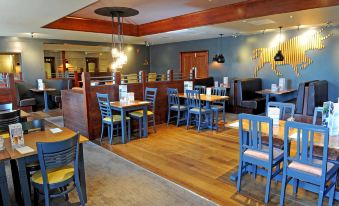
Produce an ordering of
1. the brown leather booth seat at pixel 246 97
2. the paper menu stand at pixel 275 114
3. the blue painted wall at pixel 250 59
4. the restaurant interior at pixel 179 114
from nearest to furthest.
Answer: the restaurant interior at pixel 179 114
the paper menu stand at pixel 275 114
the blue painted wall at pixel 250 59
the brown leather booth seat at pixel 246 97

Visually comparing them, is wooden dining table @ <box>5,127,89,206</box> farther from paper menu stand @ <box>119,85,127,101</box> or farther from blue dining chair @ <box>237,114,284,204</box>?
paper menu stand @ <box>119,85,127,101</box>

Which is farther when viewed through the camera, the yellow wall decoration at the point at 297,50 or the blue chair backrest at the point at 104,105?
the yellow wall decoration at the point at 297,50

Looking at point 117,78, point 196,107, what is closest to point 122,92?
point 117,78

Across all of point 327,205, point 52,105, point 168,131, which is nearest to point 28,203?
point 327,205

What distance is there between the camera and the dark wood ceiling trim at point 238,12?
13.9 feet

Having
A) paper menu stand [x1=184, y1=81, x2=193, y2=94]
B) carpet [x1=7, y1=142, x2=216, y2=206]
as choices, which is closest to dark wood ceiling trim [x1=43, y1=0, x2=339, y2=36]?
paper menu stand [x1=184, y1=81, x2=193, y2=94]

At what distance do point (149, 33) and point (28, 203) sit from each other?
232 inches

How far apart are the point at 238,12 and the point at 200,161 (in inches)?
125

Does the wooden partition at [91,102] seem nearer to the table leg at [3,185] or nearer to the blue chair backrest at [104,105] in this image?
the blue chair backrest at [104,105]

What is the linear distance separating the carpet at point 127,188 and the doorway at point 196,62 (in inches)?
247

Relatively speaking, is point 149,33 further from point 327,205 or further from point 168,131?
point 327,205

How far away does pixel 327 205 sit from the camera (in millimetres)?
2533

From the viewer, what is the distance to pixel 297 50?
6.94 metres

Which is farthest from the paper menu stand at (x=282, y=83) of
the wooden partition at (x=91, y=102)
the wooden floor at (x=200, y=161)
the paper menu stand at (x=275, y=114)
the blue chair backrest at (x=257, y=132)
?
the blue chair backrest at (x=257, y=132)
